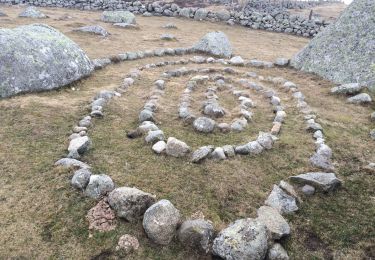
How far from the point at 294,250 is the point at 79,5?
3291 cm

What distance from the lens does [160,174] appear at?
870 centimetres

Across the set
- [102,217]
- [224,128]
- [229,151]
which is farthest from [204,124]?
[102,217]

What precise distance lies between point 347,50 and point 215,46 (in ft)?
20.4

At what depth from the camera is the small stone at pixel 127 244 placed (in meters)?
6.62

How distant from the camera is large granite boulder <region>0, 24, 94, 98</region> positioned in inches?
478

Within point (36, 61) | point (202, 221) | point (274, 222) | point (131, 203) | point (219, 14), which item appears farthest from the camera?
point (219, 14)

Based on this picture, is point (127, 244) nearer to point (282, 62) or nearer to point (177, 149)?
point (177, 149)

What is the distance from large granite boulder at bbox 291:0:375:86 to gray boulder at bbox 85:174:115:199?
10210 mm

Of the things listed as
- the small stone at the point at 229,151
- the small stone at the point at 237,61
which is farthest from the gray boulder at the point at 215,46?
the small stone at the point at 229,151

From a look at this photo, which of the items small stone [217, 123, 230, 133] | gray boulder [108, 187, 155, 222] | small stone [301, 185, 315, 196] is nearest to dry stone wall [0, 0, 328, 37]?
small stone [217, 123, 230, 133]

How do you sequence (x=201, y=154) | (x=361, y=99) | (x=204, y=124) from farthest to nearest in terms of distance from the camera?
(x=361, y=99) < (x=204, y=124) < (x=201, y=154)

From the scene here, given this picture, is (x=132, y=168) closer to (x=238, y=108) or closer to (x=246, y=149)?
(x=246, y=149)

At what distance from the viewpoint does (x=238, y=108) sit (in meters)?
12.6

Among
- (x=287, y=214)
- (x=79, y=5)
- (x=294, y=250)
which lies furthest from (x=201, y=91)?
(x=79, y=5)
